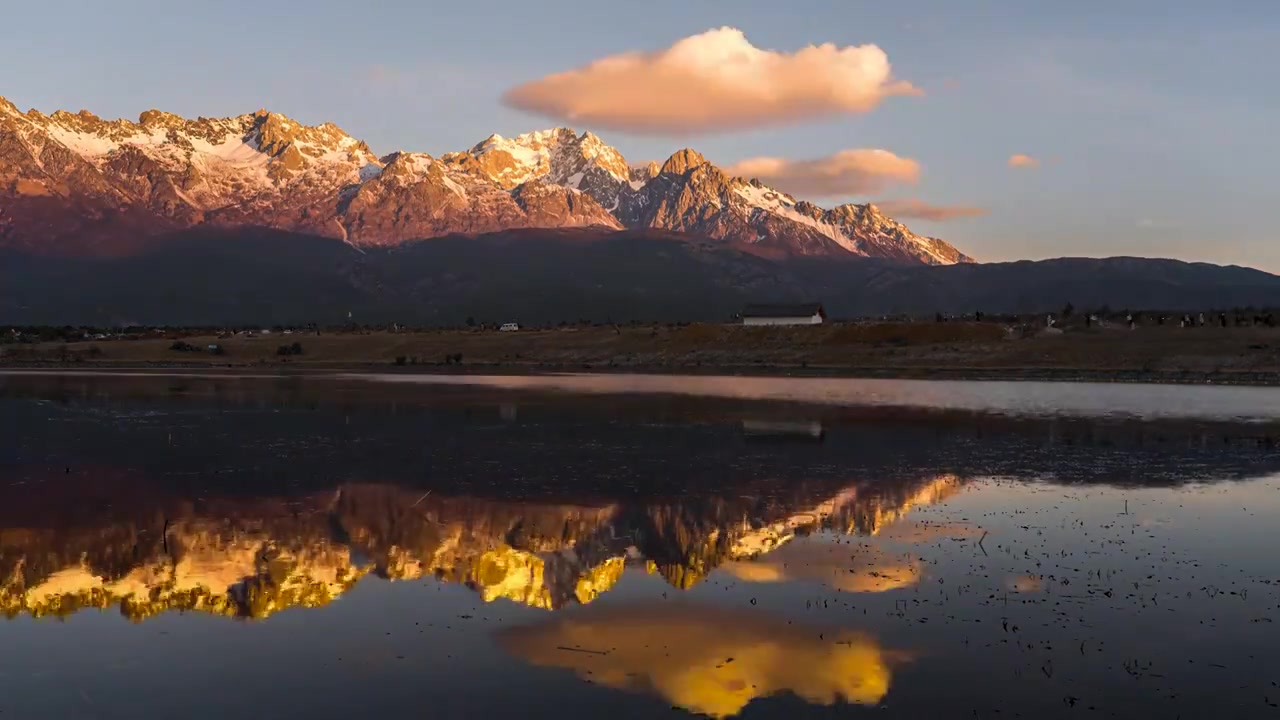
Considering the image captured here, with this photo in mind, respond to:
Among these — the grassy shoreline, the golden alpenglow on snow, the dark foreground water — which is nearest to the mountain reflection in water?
the dark foreground water

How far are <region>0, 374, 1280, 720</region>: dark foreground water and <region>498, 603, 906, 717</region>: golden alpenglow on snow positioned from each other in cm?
7

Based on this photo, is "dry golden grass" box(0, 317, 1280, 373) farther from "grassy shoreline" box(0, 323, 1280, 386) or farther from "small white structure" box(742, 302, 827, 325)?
"small white structure" box(742, 302, 827, 325)

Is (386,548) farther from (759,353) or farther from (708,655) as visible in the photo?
(759,353)

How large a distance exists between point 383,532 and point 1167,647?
1632 centimetres

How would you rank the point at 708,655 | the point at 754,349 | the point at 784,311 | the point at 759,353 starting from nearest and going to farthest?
1. the point at 708,655
2. the point at 759,353
3. the point at 754,349
4. the point at 784,311

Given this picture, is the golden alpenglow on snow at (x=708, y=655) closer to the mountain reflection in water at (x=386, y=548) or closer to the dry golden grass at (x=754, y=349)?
the mountain reflection in water at (x=386, y=548)

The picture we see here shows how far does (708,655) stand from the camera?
1520cm

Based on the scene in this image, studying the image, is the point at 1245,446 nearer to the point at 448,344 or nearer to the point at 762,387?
the point at 762,387

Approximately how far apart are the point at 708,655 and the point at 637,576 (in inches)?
190

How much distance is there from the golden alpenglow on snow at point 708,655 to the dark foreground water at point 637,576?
2.6 inches

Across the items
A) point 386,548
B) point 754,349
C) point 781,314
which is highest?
point 781,314

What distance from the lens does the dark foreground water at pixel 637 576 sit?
13.8m

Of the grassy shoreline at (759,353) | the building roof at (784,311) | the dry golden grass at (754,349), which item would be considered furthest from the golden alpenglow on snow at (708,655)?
the building roof at (784,311)

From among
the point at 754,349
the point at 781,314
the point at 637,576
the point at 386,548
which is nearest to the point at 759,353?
the point at 754,349
